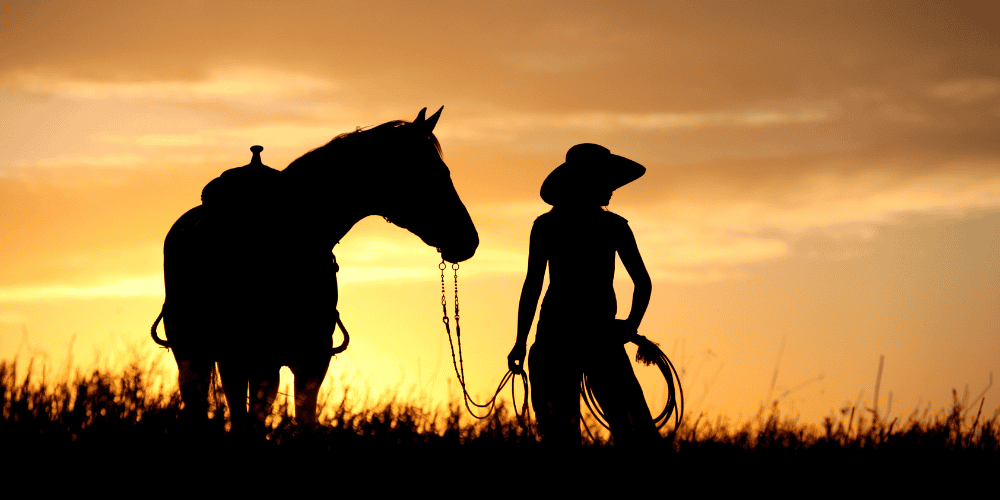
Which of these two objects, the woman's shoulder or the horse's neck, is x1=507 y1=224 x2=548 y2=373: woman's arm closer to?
the woman's shoulder

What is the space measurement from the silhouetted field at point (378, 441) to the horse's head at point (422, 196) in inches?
45.2

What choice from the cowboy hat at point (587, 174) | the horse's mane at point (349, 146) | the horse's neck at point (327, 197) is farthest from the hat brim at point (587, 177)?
the horse's neck at point (327, 197)

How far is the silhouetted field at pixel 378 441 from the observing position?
5016mm

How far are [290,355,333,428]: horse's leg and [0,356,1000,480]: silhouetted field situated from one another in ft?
1.26

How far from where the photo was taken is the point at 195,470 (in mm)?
4832

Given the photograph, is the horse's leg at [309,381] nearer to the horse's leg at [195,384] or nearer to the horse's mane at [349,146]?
the horse's leg at [195,384]

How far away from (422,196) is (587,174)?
1138 millimetres

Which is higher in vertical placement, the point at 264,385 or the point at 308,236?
the point at 308,236

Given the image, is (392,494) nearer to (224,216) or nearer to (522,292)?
(522,292)

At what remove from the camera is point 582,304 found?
577 cm

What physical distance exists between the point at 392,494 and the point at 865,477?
252 cm

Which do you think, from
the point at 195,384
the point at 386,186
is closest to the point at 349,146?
the point at 386,186

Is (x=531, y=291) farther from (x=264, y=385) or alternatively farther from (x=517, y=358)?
(x=264, y=385)

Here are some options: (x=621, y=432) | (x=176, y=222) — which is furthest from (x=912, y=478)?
(x=176, y=222)
